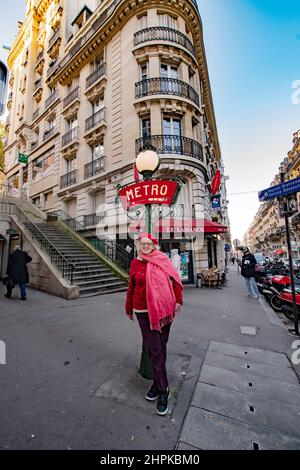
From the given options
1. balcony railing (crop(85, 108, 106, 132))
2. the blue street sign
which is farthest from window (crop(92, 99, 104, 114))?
the blue street sign

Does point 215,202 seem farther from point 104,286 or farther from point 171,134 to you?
point 104,286

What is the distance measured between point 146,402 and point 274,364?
7.22 feet

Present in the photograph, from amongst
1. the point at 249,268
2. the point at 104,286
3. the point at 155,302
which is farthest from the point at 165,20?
the point at 155,302

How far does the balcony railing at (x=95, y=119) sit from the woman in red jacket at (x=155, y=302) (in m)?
13.4

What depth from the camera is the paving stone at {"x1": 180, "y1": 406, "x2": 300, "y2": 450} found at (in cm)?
174

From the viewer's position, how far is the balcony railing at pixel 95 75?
45.2 feet

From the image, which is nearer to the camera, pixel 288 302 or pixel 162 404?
pixel 162 404

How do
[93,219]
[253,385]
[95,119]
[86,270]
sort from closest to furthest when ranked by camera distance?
[253,385]
[86,270]
[93,219]
[95,119]

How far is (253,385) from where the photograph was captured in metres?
2.61

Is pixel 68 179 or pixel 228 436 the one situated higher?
pixel 68 179

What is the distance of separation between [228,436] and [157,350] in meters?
0.93

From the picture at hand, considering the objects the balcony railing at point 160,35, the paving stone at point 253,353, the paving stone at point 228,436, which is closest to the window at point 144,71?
the balcony railing at point 160,35

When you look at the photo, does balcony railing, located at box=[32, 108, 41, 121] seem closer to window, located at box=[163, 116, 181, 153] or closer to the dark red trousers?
window, located at box=[163, 116, 181, 153]

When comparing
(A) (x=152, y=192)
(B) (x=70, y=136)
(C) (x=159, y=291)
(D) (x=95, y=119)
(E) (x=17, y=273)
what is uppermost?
(D) (x=95, y=119)
